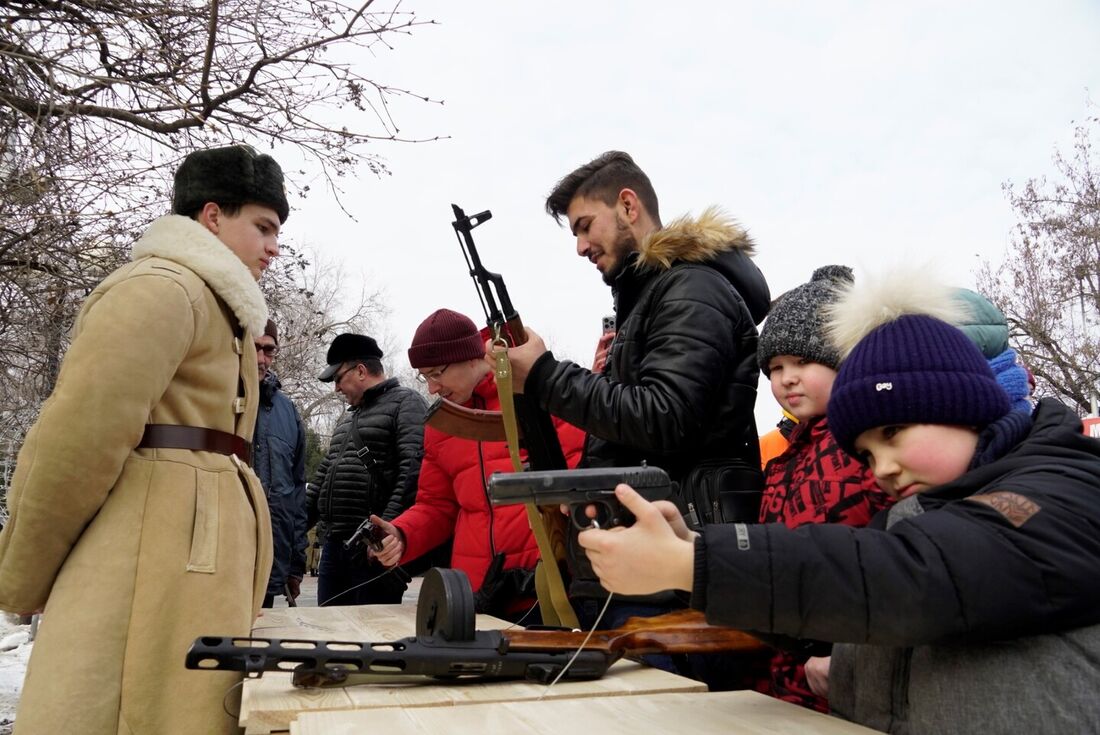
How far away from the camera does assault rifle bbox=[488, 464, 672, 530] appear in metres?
1.50

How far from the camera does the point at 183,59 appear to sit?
524cm

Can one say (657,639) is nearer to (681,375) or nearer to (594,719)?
(594,719)

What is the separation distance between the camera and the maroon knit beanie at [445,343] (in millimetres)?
3979

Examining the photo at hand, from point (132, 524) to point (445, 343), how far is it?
6.23ft

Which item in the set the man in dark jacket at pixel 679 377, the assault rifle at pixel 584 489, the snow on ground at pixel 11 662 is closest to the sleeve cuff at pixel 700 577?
the assault rifle at pixel 584 489

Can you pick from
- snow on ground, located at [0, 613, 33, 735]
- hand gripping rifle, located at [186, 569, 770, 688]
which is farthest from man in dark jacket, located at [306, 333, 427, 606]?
hand gripping rifle, located at [186, 569, 770, 688]

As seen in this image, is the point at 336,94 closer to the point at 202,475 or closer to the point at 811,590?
the point at 202,475

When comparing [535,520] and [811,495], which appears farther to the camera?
[535,520]

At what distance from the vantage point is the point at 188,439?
2393 millimetres

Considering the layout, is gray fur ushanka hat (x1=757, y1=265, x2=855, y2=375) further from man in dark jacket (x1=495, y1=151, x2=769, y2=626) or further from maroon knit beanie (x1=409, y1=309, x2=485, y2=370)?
maroon knit beanie (x1=409, y1=309, x2=485, y2=370)

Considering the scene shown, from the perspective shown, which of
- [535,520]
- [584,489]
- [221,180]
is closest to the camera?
[584,489]

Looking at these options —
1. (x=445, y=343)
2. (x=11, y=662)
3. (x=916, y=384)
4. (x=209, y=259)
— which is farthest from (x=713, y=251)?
(x=11, y=662)

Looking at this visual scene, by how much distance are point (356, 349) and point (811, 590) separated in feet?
16.7

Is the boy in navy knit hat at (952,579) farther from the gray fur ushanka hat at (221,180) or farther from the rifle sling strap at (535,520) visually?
the gray fur ushanka hat at (221,180)
